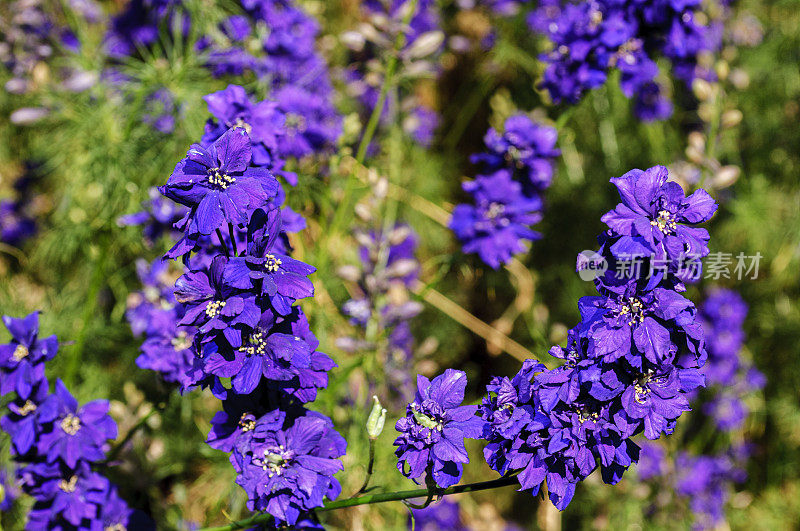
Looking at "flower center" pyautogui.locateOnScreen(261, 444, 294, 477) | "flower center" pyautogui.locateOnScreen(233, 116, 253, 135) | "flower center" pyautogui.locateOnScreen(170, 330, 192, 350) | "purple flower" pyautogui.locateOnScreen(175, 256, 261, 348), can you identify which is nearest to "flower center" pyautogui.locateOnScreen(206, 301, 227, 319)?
"purple flower" pyautogui.locateOnScreen(175, 256, 261, 348)

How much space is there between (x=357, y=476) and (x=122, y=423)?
3.71 ft

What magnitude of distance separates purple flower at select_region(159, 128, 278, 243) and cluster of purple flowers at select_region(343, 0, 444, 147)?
1.58 meters

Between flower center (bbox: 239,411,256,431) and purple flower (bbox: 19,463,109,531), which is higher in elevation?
flower center (bbox: 239,411,256,431)

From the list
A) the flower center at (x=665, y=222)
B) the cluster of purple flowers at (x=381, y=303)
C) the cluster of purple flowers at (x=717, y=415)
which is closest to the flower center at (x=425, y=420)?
the flower center at (x=665, y=222)

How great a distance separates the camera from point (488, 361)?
4.59 m

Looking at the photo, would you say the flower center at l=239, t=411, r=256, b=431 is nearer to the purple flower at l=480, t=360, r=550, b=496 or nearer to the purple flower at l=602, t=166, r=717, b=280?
A: the purple flower at l=480, t=360, r=550, b=496

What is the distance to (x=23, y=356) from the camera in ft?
7.16

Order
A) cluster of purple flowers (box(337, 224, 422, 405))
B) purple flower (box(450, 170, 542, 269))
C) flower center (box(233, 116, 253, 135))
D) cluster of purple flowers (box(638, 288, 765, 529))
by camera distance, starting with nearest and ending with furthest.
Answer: flower center (box(233, 116, 253, 135))
purple flower (box(450, 170, 542, 269))
cluster of purple flowers (box(337, 224, 422, 405))
cluster of purple flowers (box(638, 288, 765, 529))

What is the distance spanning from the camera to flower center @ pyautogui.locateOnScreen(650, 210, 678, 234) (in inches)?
65.7

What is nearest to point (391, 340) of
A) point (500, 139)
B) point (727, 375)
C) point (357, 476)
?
point (357, 476)

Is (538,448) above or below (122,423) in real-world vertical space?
above

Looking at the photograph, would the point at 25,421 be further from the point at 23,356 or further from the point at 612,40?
the point at 612,40

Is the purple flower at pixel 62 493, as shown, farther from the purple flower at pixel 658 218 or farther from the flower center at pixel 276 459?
the purple flower at pixel 658 218

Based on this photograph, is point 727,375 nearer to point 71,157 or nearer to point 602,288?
point 602,288
